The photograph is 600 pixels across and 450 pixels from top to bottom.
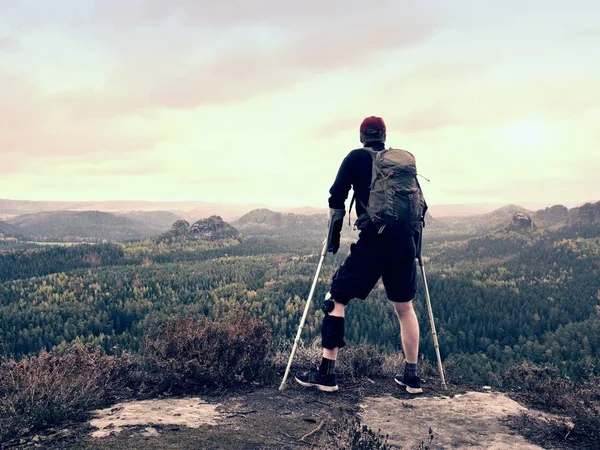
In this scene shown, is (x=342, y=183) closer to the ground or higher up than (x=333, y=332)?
higher up

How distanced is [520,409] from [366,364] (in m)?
2.49

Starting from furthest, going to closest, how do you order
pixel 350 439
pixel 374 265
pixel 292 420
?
pixel 374 265 < pixel 292 420 < pixel 350 439

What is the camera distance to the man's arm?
600 cm

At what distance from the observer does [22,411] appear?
4.98m

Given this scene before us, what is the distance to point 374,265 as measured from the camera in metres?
5.90

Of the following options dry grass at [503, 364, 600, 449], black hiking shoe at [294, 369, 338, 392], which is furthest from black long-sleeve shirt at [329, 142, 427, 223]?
dry grass at [503, 364, 600, 449]

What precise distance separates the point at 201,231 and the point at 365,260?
159096 mm

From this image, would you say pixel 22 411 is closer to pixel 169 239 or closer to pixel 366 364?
pixel 366 364

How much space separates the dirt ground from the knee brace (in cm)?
84

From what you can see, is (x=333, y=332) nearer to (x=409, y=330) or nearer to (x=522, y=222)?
(x=409, y=330)

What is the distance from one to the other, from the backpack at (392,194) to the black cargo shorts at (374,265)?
0.18 meters

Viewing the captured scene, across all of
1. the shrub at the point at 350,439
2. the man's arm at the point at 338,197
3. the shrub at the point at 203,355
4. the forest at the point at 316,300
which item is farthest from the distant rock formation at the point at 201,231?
the shrub at the point at 350,439

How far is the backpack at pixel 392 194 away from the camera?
575 centimetres

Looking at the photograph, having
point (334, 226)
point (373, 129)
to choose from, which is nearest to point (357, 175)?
point (373, 129)
